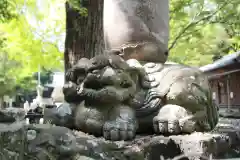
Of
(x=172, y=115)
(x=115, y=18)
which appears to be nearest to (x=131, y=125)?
(x=172, y=115)

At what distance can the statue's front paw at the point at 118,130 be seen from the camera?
2748mm

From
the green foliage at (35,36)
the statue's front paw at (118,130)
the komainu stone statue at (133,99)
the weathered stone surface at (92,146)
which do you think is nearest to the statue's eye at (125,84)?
the komainu stone statue at (133,99)

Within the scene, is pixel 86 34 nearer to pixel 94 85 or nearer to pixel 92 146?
pixel 94 85

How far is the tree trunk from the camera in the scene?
6973 millimetres

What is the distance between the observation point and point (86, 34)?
23.0ft

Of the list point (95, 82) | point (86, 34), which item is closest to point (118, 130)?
point (95, 82)

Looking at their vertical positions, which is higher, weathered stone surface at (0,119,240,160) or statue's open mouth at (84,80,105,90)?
statue's open mouth at (84,80,105,90)

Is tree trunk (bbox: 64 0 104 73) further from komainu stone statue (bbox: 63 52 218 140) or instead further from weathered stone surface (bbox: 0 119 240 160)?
weathered stone surface (bbox: 0 119 240 160)

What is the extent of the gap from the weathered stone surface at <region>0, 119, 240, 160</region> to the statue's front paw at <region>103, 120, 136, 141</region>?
7 centimetres

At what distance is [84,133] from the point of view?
3.00 m

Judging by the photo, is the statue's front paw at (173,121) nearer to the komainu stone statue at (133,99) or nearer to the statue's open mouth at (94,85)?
the komainu stone statue at (133,99)

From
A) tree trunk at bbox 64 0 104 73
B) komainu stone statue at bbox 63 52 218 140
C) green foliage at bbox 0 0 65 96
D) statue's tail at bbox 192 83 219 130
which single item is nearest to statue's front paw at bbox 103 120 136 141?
komainu stone statue at bbox 63 52 218 140

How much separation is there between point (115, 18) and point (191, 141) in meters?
1.79

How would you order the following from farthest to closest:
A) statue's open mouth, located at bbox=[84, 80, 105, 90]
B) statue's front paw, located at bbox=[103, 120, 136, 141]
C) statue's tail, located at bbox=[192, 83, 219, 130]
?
1. statue's tail, located at bbox=[192, 83, 219, 130]
2. statue's open mouth, located at bbox=[84, 80, 105, 90]
3. statue's front paw, located at bbox=[103, 120, 136, 141]
